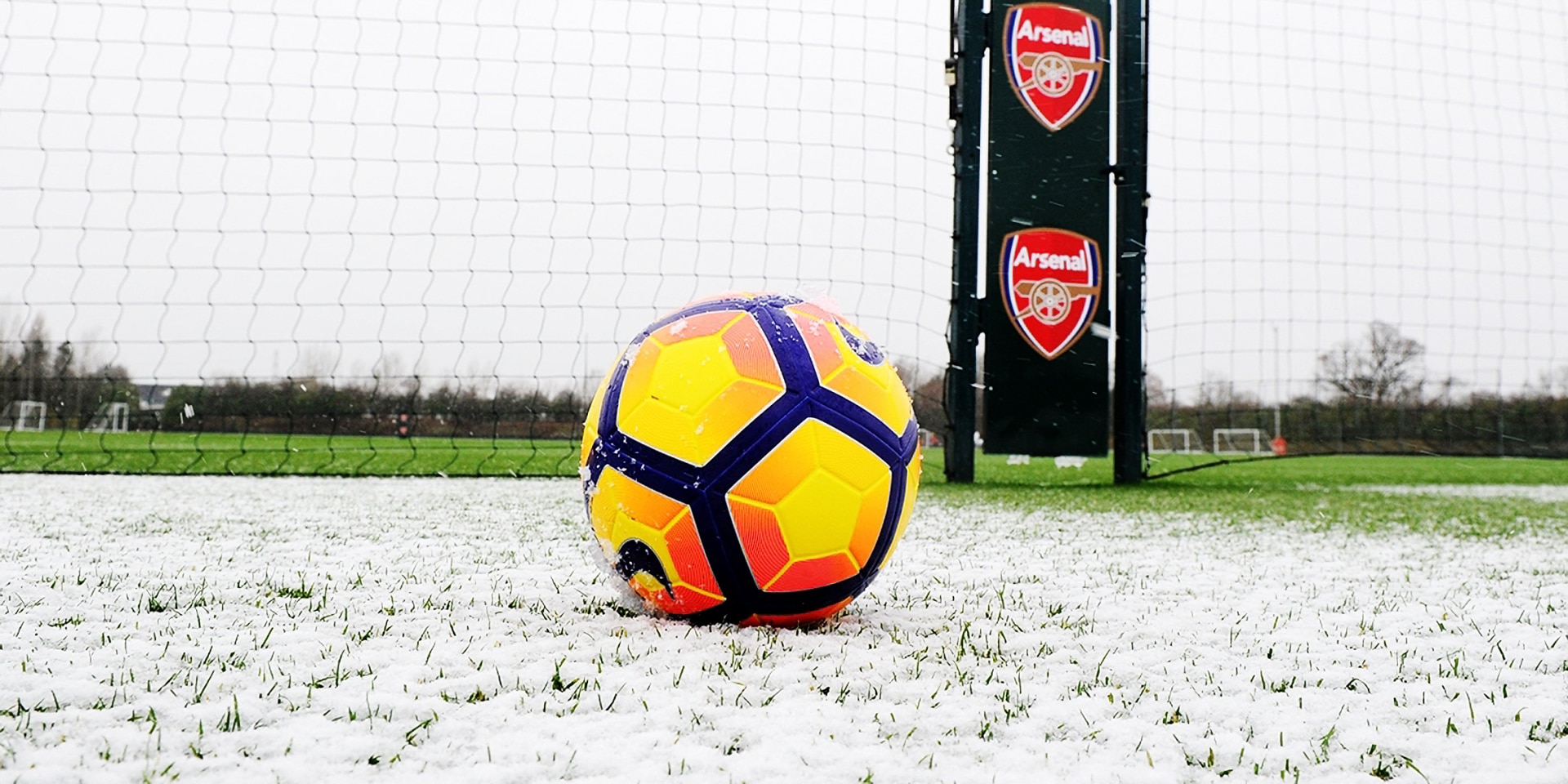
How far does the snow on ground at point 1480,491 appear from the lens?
782cm

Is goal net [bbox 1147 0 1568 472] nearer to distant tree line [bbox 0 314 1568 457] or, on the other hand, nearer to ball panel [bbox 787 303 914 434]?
distant tree line [bbox 0 314 1568 457]

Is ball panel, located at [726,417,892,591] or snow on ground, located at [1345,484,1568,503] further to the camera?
snow on ground, located at [1345,484,1568,503]

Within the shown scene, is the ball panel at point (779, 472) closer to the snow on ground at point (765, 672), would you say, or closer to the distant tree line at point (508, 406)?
the snow on ground at point (765, 672)

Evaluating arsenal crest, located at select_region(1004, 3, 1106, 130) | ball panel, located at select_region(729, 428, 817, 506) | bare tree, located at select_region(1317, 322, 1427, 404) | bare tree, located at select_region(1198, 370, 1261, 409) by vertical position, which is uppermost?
arsenal crest, located at select_region(1004, 3, 1106, 130)

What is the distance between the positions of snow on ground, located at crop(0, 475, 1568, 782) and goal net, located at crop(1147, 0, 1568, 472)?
531cm

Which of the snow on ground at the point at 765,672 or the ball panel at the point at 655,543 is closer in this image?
the snow on ground at the point at 765,672

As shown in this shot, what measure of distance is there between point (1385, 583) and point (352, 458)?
946cm

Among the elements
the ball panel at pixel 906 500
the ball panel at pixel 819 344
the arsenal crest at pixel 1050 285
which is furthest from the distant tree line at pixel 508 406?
the ball panel at pixel 819 344

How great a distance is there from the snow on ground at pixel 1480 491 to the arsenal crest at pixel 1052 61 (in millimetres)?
4358

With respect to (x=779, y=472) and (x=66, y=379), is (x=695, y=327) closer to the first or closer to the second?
(x=779, y=472)

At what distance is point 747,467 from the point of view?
1928mm

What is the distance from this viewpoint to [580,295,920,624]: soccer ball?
1941 mm

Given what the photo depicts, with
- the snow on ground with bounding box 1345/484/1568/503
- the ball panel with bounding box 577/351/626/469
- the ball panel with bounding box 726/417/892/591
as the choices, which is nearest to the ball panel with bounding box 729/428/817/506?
the ball panel with bounding box 726/417/892/591

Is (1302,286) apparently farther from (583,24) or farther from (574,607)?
(574,607)
